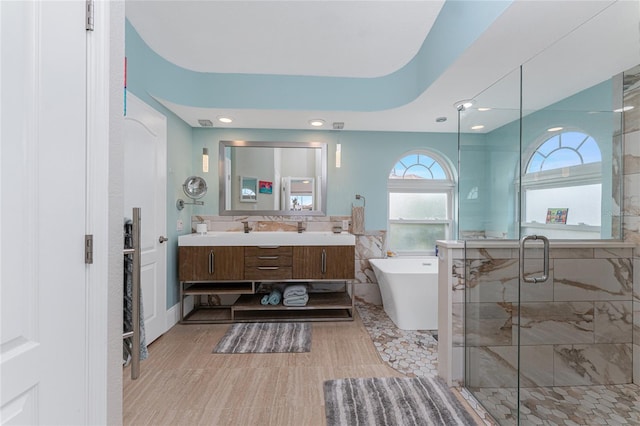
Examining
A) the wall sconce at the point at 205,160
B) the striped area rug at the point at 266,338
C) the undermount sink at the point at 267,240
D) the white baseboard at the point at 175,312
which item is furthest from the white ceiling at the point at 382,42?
the striped area rug at the point at 266,338

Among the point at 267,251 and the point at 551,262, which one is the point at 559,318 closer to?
the point at 551,262

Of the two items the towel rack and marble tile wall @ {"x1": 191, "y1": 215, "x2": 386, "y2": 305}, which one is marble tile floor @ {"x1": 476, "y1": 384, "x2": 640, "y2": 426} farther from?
the towel rack

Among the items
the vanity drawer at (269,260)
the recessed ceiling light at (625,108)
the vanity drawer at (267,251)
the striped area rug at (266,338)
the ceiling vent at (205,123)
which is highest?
the ceiling vent at (205,123)

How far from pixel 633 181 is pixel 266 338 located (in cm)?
290

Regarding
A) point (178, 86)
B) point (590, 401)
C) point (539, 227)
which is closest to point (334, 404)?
point (590, 401)

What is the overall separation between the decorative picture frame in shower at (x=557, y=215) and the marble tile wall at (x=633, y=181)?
317mm

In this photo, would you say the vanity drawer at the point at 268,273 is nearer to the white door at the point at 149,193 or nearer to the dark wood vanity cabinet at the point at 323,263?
the dark wood vanity cabinet at the point at 323,263

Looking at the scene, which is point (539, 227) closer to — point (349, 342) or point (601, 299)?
point (601, 299)

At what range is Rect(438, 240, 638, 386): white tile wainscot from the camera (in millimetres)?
1768

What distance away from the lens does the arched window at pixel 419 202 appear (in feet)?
12.1

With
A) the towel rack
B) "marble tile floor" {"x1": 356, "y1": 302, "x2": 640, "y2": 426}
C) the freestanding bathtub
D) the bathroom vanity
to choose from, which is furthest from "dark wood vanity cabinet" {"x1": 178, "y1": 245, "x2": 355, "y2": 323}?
the towel rack

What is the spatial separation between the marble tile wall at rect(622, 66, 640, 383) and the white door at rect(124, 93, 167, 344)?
131 inches

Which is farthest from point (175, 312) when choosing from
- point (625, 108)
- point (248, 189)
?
point (625, 108)

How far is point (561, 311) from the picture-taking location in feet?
6.02
